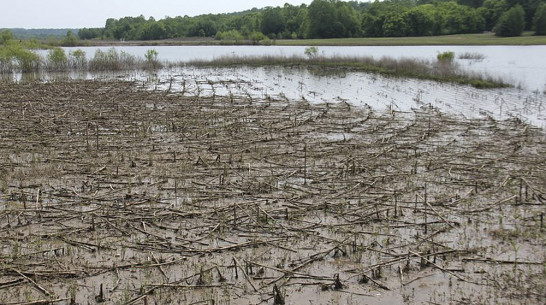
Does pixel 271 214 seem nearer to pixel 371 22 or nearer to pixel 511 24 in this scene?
pixel 511 24

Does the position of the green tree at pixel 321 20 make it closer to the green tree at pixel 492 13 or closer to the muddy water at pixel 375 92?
the green tree at pixel 492 13

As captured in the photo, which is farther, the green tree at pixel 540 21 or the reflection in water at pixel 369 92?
the green tree at pixel 540 21

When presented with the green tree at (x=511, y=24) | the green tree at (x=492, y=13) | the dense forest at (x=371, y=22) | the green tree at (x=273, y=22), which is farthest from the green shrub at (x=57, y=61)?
the green tree at (x=273, y=22)

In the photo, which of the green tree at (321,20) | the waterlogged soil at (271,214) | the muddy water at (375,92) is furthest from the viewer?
the green tree at (321,20)

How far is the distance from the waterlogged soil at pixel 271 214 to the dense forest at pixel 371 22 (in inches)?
3229

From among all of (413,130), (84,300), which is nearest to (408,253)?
(84,300)

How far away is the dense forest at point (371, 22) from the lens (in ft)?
329

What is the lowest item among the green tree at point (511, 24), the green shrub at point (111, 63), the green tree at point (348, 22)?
the green shrub at point (111, 63)

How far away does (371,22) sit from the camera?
120875mm

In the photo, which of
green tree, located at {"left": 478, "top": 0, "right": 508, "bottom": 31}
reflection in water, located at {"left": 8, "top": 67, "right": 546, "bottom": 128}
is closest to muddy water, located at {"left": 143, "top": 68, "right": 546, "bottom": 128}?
reflection in water, located at {"left": 8, "top": 67, "right": 546, "bottom": 128}

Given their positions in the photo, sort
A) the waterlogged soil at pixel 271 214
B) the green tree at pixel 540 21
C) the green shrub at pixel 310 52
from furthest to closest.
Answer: the green tree at pixel 540 21 → the green shrub at pixel 310 52 → the waterlogged soil at pixel 271 214

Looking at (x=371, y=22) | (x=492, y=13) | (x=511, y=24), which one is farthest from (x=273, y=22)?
(x=511, y=24)

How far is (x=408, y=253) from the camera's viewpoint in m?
7.73

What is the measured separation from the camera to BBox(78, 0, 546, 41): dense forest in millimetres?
100312
